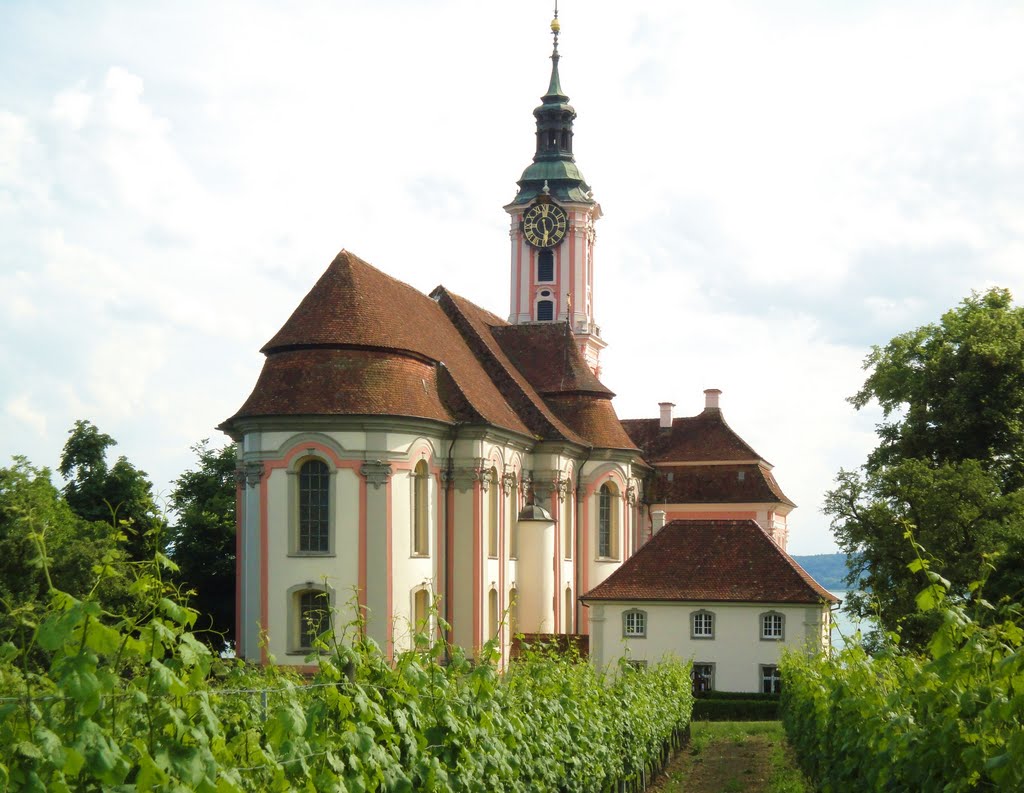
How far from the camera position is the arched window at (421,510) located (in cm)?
4072

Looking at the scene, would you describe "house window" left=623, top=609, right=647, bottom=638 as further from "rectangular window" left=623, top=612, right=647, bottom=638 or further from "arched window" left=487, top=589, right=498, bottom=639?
"arched window" left=487, top=589, right=498, bottom=639

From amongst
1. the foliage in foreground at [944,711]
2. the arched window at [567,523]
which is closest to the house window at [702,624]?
the arched window at [567,523]

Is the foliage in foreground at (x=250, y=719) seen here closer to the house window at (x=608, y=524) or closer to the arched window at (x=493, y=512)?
the arched window at (x=493, y=512)

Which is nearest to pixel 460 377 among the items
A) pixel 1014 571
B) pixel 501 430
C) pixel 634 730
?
pixel 501 430

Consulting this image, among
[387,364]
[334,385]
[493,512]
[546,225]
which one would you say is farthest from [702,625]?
[546,225]

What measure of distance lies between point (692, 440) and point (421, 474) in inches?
1010

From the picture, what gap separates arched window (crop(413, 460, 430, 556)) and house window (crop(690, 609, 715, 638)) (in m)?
Result: 8.71

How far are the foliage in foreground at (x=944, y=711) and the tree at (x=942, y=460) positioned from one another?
23972 mm

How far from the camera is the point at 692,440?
209 ft

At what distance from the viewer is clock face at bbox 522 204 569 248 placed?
63.9 m

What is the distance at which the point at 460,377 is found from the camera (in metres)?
44.2

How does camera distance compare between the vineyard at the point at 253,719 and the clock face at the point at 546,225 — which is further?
the clock face at the point at 546,225

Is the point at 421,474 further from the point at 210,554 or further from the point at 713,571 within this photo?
the point at 210,554

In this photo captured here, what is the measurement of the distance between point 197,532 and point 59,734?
47.0 m
